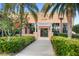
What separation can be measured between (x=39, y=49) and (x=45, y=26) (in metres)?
0.57

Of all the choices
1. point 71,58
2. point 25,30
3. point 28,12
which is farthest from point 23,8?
point 71,58

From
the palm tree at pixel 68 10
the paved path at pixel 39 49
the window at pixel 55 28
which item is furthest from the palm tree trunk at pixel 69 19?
the paved path at pixel 39 49

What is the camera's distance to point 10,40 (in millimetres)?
5945

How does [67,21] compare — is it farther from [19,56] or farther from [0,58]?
[0,58]

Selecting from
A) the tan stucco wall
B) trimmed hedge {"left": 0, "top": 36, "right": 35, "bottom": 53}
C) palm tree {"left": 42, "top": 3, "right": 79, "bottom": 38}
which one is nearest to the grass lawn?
trimmed hedge {"left": 0, "top": 36, "right": 35, "bottom": 53}

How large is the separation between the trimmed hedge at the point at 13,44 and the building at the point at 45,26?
18 centimetres

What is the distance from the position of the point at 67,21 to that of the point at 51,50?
0.79 metres

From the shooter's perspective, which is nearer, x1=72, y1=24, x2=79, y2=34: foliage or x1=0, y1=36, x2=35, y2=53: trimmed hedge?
x1=72, y1=24, x2=79, y2=34: foliage

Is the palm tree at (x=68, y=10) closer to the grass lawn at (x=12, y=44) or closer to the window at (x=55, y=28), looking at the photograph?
the window at (x=55, y=28)

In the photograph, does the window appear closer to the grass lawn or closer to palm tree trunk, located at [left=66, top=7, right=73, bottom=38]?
palm tree trunk, located at [left=66, top=7, right=73, bottom=38]

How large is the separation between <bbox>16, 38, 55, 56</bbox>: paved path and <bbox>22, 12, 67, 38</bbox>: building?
15 centimetres

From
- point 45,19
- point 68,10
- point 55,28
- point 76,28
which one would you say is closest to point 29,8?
point 45,19

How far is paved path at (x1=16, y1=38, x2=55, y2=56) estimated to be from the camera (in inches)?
229

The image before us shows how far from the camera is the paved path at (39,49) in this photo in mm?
5805
